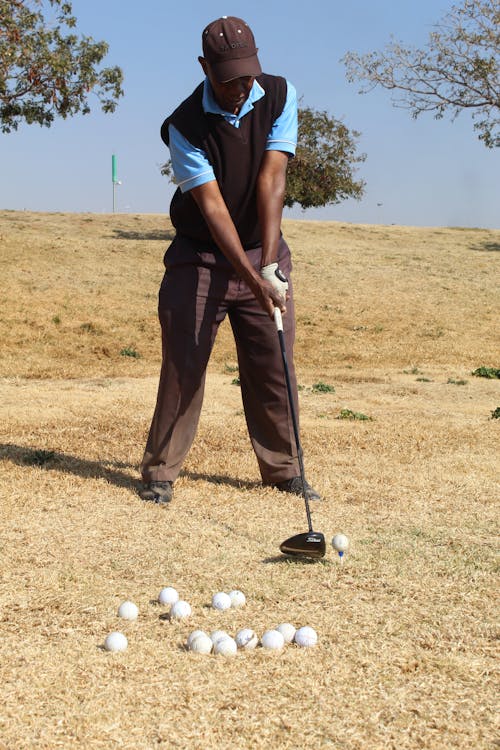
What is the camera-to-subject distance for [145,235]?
29016mm

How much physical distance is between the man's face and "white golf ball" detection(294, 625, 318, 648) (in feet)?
9.55

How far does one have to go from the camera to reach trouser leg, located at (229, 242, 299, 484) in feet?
18.0

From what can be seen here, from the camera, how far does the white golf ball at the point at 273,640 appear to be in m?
3.36

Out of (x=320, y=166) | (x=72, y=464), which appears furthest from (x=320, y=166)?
(x=72, y=464)

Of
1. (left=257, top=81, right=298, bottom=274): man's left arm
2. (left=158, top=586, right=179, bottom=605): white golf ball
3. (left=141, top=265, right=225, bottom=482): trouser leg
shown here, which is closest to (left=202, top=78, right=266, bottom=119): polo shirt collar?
(left=257, top=81, right=298, bottom=274): man's left arm

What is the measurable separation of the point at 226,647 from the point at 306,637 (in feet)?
1.02

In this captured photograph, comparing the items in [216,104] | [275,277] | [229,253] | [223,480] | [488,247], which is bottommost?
[223,480]

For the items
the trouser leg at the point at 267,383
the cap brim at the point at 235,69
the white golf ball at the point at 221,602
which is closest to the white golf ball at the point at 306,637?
the white golf ball at the point at 221,602

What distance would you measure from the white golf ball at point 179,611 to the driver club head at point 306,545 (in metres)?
0.74

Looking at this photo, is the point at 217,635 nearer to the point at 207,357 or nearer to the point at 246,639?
the point at 246,639

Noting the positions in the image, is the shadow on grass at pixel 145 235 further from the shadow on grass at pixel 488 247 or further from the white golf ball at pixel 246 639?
the white golf ball at pixel 246 639

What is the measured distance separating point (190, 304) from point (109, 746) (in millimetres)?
3081

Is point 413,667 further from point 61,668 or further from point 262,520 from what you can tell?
point 262,520

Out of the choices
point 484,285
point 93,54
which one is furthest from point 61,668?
point 484,285
